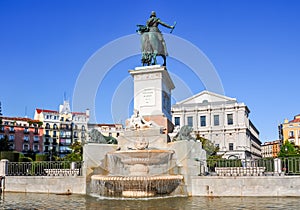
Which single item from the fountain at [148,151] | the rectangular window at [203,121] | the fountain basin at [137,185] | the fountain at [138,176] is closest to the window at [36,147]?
the rectangular window at [203,121]

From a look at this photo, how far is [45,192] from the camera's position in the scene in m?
16.8

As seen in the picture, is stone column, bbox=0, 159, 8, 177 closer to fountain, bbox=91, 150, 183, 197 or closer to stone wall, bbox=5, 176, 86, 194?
stone wall, bbox=5, 176, 86, 194

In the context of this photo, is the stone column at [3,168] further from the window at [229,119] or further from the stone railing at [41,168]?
the window at [229,119]

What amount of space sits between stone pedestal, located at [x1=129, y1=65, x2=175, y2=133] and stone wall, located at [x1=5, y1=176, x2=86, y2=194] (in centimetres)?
562

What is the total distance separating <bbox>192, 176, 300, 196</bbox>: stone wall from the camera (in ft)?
46.2

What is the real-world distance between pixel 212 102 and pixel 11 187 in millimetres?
72426

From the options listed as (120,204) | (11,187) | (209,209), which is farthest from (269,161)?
(11,187)

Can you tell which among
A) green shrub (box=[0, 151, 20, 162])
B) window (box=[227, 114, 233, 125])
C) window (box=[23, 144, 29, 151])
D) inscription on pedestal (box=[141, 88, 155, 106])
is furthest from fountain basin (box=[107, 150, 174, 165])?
window (box=[23, 144, 29, 151])

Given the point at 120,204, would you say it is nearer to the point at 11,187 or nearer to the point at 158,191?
the point at 158,191

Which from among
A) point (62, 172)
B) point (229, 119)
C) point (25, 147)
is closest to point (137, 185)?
point (62, 172)

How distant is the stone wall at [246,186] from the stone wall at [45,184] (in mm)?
5860

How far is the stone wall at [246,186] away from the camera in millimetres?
14078

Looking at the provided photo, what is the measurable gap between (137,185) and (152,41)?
10759mm

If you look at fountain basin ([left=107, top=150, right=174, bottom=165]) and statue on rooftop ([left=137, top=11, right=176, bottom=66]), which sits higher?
statue on rooftop ([left=137, top=11, right=176, bottom=66])
